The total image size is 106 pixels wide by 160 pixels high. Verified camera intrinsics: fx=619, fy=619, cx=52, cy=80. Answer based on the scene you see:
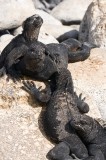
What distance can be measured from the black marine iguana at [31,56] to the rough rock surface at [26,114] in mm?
224

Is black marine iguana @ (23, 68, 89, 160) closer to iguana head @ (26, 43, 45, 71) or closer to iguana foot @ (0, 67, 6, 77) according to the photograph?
iguana head @ (26, 43, 45, 71)

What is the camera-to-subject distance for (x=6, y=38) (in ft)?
41.9

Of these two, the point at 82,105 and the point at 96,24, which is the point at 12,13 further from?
the point at 82,105

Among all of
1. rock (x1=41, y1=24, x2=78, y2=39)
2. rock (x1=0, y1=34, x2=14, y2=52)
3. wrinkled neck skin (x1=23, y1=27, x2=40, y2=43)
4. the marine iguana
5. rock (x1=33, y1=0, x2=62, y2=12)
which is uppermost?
wrinkled neck skin (x1=23, y1=27, x2=40, y2=43)

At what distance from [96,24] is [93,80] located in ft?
10.2

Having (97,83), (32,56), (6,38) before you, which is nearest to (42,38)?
(6,38)

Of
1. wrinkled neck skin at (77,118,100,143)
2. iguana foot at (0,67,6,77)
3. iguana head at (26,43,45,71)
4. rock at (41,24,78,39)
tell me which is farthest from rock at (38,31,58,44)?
wrinkled neck skin at (77,118,100,143)

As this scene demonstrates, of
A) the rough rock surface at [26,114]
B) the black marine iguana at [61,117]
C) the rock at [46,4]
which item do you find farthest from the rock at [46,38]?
the rock at [46,4]

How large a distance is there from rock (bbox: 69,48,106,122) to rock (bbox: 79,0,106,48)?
219 cm

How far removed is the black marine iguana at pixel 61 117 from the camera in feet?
28.0

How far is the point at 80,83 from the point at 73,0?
19.5ft

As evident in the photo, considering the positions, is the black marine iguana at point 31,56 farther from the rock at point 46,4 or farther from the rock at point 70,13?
the rock at point 46,4

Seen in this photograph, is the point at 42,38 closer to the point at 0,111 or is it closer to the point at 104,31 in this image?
the point at 104,31

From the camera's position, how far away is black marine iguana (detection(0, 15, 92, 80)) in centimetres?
907
